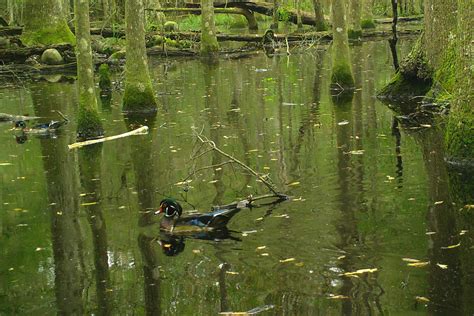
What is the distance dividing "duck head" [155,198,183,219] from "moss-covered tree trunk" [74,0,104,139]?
6.64 m

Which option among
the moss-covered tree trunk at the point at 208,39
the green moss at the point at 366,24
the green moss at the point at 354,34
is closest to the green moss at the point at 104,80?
the moss-covered tree trunk at the point at 208,39

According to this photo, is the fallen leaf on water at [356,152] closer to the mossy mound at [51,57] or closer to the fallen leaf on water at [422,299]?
the fallen leaf on water at [422,299]

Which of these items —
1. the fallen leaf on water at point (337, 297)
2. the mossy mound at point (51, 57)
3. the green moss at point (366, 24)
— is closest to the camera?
the fallen leaf on water at point (337, 297)

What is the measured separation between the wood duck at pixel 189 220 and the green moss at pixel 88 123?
22.0ft

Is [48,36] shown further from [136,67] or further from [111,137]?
[111,137]

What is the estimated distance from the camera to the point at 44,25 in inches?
1194

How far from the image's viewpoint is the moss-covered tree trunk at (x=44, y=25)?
3000 centimetres

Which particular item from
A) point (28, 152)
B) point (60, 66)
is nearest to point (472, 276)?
point (28, 152)

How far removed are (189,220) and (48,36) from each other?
931 inches

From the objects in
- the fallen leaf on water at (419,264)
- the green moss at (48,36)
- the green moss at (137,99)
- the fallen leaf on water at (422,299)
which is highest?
the green moss at (48,36)

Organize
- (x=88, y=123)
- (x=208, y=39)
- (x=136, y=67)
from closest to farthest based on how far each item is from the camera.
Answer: (x=88, y=123) < (x=136, y=67) < (x=208, y=39)

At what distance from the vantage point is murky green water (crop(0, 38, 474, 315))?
20.4 ft

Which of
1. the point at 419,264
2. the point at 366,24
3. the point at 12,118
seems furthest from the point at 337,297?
the point at 366,24

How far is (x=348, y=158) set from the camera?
1127 cm
